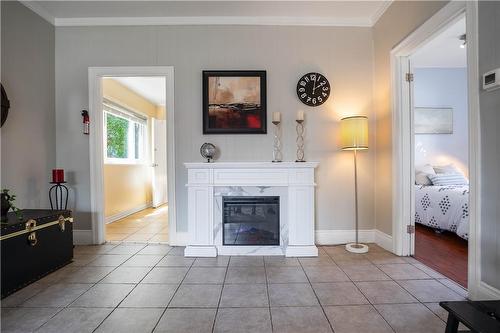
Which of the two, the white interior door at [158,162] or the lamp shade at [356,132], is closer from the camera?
the lamp shade at [356,132]

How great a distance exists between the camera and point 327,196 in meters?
3.10

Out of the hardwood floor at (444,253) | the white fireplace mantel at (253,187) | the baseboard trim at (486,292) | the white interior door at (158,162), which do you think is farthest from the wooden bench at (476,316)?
the white interior door at (158,162)

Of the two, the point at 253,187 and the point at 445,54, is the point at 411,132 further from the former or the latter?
the point at 445,54

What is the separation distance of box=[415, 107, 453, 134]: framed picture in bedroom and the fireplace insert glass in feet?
11.7

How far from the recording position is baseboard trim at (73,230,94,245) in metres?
3.10

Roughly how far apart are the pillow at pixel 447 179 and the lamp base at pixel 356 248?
2085 mm

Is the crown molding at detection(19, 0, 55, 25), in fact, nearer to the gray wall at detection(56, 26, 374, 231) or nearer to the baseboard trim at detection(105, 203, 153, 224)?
the gray wall at detection(56, 26, 374, 231)

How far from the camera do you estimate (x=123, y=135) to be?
16.3ft

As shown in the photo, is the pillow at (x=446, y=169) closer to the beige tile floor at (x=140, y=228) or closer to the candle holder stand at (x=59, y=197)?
the beige tile floor at (x=140, y=228)

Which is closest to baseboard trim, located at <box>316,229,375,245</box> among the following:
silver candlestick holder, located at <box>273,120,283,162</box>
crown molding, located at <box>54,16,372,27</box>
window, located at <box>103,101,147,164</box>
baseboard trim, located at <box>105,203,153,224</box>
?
silver candlestick holder, located at <box>273,120,283,162</box>

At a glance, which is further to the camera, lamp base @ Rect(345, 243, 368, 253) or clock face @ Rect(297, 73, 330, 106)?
clock face @ Rect(297, 73, 330, 106)

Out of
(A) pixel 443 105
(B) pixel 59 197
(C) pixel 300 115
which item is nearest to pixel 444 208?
(C) pixel 300 115

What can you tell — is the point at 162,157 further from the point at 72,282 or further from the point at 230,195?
the point at 72,282

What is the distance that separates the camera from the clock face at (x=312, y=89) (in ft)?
9.97
